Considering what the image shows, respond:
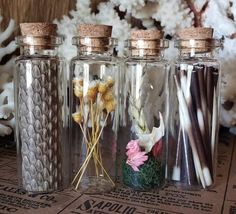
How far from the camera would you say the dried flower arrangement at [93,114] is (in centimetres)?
57

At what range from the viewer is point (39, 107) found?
55 centimetres

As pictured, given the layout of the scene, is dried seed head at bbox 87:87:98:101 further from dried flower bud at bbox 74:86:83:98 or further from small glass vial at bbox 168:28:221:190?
small glass vial at bbox 168:28:221:190

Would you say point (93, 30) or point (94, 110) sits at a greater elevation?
point (93, 30)

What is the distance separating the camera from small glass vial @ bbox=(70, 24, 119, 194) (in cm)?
57

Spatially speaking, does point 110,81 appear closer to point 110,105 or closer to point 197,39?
point 110,105

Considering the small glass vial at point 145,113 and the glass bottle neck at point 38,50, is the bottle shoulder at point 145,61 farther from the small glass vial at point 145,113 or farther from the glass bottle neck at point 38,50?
the glass bottle neck at point 38,50

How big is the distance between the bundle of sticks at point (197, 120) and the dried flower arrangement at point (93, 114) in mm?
105

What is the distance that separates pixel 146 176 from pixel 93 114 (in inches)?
4.6

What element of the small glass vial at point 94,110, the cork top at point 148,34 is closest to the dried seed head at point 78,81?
the small glass vial at point 94,110

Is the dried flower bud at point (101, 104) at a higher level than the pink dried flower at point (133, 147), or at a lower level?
higher

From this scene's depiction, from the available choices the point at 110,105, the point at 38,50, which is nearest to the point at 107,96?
the point at 110,105

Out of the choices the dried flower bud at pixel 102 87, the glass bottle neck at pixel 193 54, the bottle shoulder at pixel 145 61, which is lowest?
the dried flower bud at pixel 102 87

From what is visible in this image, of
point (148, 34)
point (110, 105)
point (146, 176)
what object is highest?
point (148, 34)

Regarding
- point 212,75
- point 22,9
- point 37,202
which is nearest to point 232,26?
point 212,75
